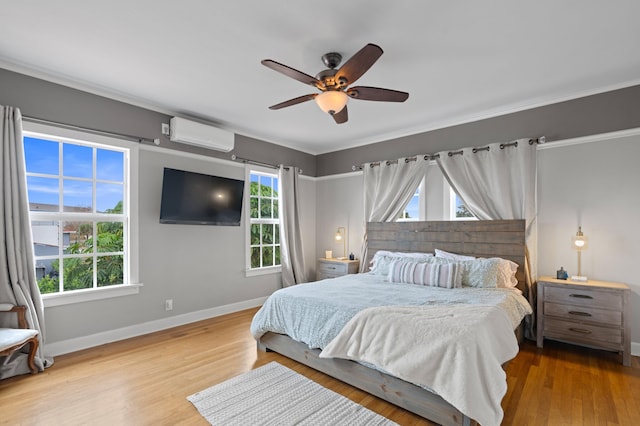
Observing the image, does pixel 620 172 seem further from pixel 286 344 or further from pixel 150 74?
pixel 150 74

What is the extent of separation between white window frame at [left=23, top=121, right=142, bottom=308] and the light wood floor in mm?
554

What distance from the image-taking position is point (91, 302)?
331 cm

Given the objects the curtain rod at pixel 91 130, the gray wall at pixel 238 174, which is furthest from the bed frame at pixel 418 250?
the curtain rod at pixel 91 130

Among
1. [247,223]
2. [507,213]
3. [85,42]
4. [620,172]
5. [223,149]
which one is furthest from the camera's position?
[247,223]

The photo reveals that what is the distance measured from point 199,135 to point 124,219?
135 centimetres

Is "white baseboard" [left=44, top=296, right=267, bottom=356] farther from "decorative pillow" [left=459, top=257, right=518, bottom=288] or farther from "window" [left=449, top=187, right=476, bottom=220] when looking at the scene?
"window" [left=449, top=187, right=476, bottom=220]

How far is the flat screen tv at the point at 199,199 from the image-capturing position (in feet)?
12.5

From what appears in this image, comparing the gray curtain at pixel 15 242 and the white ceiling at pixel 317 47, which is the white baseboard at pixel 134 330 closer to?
A: the gray curtain at pixel 15 242

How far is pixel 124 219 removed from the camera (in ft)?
11.8

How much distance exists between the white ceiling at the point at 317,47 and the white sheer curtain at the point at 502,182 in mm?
573

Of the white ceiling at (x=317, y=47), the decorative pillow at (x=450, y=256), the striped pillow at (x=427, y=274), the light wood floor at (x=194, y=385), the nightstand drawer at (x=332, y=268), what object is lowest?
the light wood floor at (x=194, y=385)

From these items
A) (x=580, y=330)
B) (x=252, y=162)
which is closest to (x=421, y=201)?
(x=580, y=330)

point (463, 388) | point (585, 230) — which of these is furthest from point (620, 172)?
point (463, 388)

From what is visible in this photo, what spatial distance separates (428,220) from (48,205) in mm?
4458
